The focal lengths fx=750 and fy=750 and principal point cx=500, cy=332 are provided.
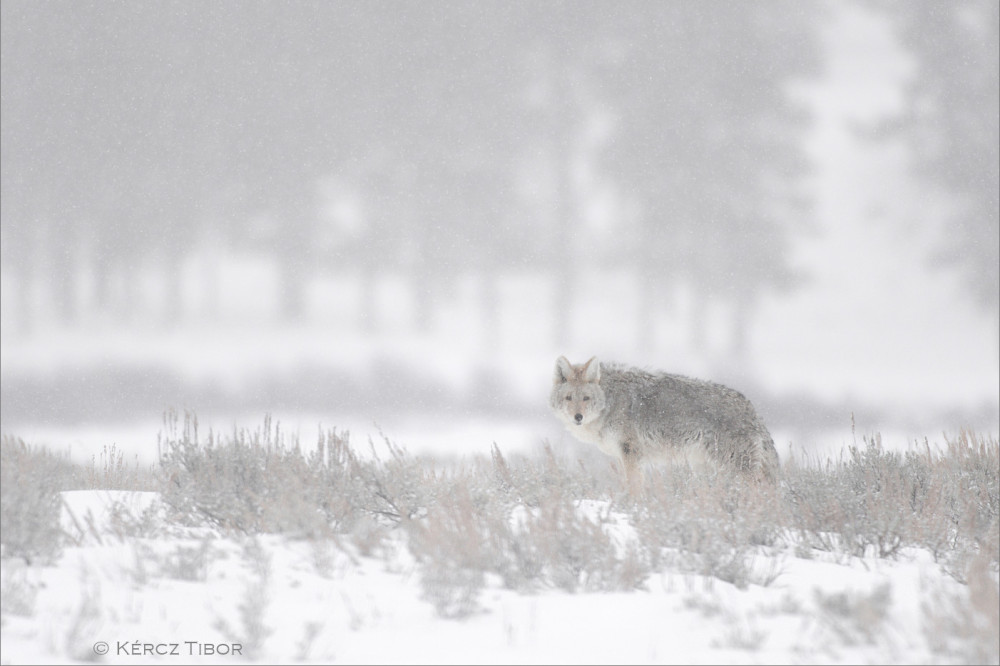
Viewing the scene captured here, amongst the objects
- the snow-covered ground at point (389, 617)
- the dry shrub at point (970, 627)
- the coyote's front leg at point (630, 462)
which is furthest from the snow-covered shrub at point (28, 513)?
the coyote's front leg at point (630, 462)

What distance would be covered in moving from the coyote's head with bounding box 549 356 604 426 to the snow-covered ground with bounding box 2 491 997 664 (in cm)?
355

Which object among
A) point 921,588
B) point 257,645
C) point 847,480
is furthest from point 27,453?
point 847,480

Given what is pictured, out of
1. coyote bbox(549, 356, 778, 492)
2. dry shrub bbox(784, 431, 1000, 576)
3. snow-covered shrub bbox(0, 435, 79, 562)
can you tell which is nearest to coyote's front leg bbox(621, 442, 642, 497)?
coyote bbox(549, 356, 778, 492)

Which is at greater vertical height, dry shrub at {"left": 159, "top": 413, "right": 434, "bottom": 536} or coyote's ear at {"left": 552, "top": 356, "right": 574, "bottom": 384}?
coyote's ear at {"left": 552, "top": 356, "right": 574, "bottom": 384}

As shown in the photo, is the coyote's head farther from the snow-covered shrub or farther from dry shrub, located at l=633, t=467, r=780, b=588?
the snow-covered shrub

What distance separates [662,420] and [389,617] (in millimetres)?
5009

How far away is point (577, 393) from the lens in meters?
8.43

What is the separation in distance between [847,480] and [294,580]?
230 inches

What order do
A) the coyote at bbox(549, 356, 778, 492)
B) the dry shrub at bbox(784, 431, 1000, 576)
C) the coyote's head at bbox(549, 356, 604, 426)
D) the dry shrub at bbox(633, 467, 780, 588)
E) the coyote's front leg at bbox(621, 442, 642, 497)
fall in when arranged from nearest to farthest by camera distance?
the dry shrub at bbox(633, 467, 780, 588), the dry shrub at bbox(784, 431, 1000, 576), the coyote at bbox(549, 356, 778, 492), the coyote's front leg at bbox(621, 442, 642, 497), the coyote's head at bbox(549, 356, 604, 426)

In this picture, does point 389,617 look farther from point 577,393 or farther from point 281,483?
point 577,393

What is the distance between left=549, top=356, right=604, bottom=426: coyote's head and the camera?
832 centimetres

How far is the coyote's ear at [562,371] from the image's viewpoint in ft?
28.3

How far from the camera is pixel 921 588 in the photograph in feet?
15.3

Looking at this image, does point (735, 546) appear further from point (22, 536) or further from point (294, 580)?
point (22, 536)
